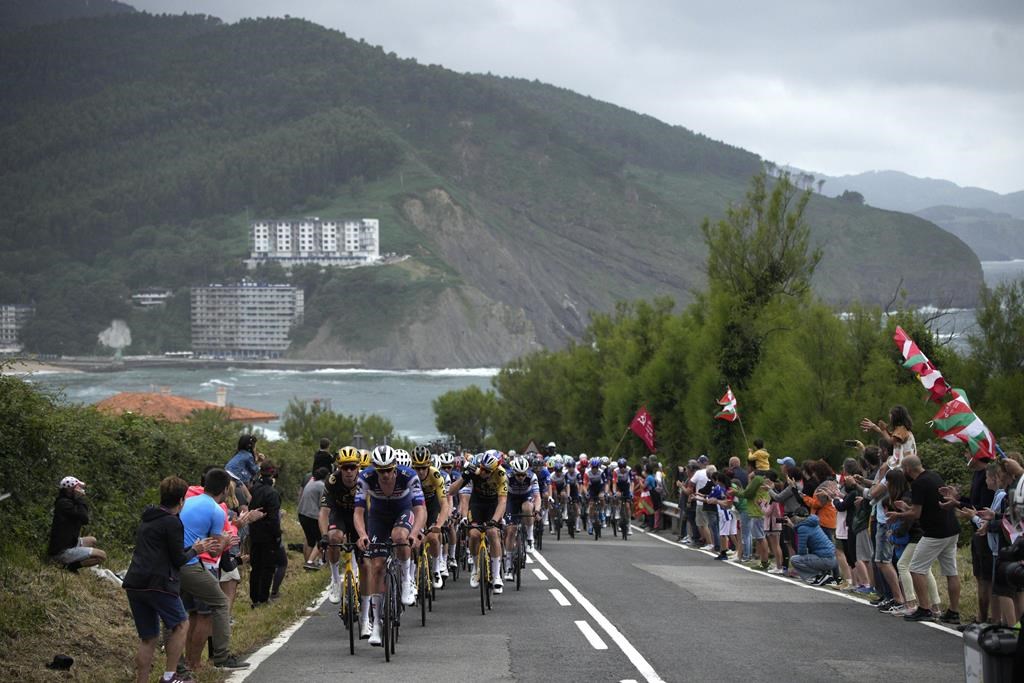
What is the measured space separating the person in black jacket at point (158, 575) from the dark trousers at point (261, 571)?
6.38m

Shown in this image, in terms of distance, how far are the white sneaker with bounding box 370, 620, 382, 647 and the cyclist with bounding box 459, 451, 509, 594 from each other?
3.60m

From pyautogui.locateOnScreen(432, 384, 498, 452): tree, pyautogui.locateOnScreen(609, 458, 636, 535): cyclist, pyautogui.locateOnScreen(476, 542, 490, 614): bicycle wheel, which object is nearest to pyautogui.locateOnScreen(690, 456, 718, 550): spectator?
pyautogui.locateOnScreen(609, 458, 636, 535): cyclist

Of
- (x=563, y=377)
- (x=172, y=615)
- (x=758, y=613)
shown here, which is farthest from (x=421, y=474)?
(x=563, y=377)

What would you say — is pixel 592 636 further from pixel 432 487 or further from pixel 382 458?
pixel 432 487

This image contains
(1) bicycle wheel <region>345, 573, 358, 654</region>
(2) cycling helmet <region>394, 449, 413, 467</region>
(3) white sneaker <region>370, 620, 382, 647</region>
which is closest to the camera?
(3) white sneaker <region>370, 620, 382, 647</region>

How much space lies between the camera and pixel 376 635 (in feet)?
39.4

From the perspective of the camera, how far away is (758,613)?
14.7 m

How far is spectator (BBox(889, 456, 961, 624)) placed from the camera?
550 inches

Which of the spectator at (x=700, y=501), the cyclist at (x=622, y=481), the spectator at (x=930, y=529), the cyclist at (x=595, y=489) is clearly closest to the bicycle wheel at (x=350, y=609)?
the spectator at (x=930, y=529)

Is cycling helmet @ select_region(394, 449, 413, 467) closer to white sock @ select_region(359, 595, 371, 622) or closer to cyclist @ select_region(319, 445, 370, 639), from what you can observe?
cyclist @ select_region(319, 445, 370, 639)

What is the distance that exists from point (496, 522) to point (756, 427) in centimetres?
2436

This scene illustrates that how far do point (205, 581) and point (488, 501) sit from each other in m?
6.07

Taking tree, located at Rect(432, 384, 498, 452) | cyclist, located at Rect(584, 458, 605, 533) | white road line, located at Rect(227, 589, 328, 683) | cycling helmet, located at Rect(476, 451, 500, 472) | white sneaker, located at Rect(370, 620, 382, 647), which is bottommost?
tree, located at Rect(432, 384, 498, 452)

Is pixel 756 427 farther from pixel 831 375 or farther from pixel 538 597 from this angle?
pixel 538 597
